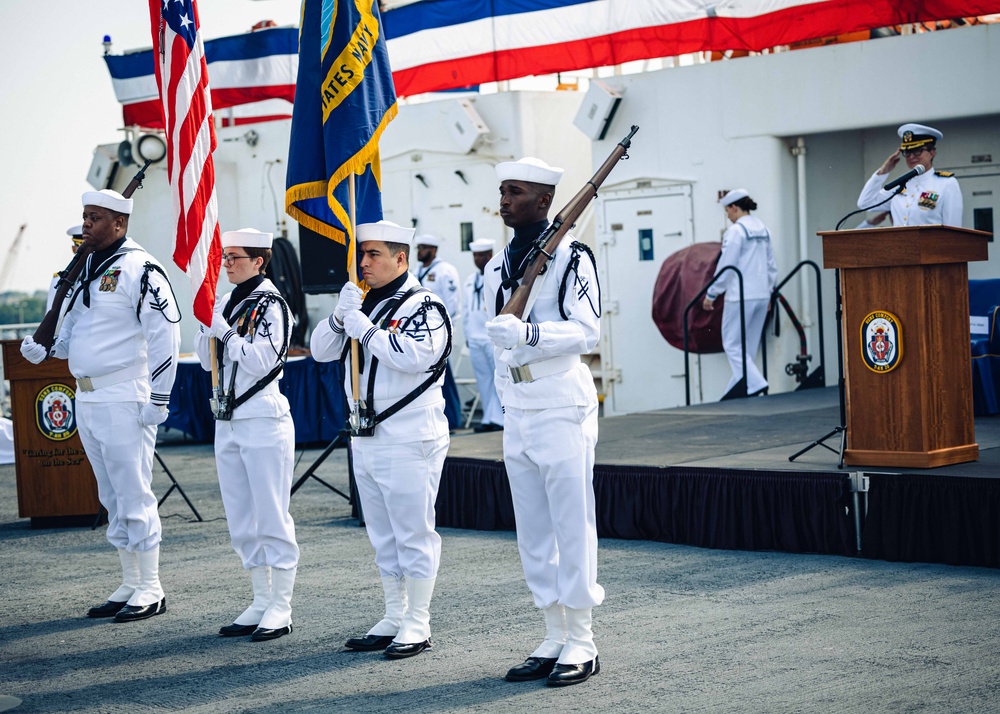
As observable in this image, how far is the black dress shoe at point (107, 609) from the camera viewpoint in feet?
21.6

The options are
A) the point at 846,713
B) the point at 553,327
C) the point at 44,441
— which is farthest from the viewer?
the point at 44,441

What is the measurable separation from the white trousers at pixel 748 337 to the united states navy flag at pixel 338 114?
7.23m

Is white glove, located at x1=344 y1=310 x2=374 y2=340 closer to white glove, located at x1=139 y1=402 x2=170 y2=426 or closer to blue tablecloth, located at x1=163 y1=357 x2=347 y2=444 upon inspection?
white glove, located at x1=139 y1=402 x2=170 y2=426

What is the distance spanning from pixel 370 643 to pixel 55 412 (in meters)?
5.12

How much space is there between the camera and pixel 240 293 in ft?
20.7

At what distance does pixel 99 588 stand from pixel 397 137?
10040mm

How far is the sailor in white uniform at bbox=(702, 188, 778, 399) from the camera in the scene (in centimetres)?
1245

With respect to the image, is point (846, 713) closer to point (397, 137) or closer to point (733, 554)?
point (733, 554)

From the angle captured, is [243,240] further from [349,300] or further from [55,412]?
[55,412]

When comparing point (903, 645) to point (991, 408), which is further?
point (991, 408)

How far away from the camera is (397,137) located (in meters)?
16.5

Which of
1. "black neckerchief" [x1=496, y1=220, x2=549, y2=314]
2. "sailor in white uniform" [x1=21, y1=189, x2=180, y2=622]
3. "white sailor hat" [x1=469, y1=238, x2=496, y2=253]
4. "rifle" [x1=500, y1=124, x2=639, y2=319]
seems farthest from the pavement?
"white sailor hat" [x1=469, y1=238, x2=496, y2=253]

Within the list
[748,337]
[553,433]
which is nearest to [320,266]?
[553,433]

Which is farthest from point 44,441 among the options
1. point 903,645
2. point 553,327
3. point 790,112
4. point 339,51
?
point 790,112
